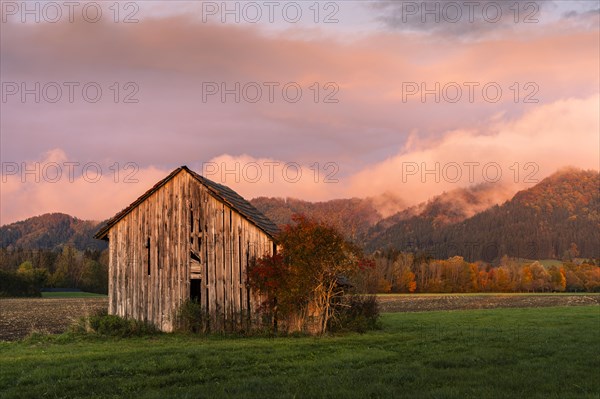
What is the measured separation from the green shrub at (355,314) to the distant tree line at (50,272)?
317 feet

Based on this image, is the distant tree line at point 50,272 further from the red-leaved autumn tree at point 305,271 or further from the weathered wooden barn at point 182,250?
the red-leaved autumn tree at point 305,271

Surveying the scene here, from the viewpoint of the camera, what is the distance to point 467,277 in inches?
5999

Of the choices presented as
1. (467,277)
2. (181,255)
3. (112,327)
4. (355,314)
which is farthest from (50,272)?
(355,314)

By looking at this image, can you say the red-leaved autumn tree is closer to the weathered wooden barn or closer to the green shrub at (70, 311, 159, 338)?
the weathered wooden barn

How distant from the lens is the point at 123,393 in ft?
41.6

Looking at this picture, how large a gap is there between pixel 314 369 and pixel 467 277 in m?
145

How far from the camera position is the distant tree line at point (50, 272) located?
110m

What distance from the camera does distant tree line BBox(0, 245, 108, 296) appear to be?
110 meters

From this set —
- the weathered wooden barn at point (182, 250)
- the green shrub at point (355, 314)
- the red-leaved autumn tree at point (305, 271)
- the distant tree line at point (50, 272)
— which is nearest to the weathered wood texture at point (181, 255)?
the weathered wooden barn at point (182, 250)

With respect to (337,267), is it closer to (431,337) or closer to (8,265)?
Result: (431,337)

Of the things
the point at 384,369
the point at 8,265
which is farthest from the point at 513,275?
the point at 384,369

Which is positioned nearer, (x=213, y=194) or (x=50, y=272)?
(x=213, y=194)

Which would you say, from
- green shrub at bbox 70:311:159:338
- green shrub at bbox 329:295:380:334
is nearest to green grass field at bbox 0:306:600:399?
green shrub at bbox 329:295:380:334

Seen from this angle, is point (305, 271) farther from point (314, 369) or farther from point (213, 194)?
point (314, 369)
